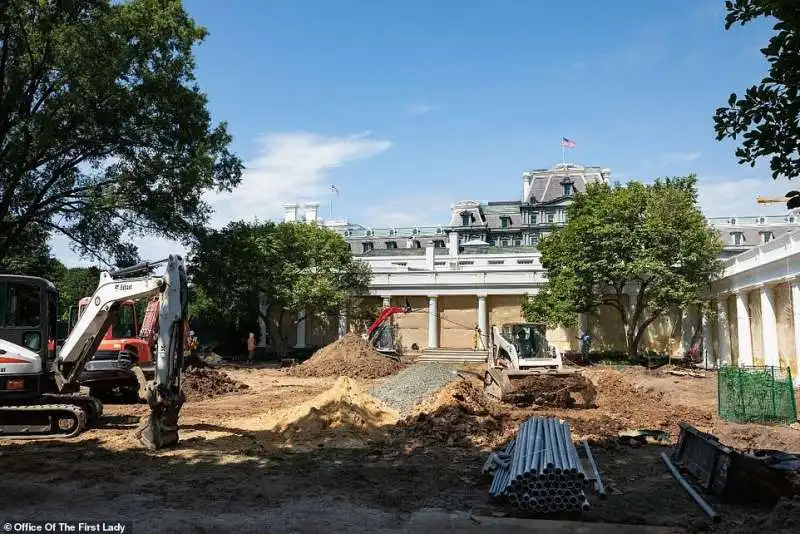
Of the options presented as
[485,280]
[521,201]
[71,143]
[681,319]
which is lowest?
[681,319]

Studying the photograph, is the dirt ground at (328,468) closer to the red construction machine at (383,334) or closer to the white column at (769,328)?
the white column at (769,328)

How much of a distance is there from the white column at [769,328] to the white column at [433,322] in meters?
21.4

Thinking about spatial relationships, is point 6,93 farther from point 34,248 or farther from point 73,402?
point 73,402

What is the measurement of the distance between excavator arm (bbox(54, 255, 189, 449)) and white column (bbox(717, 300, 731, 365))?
1135 inches

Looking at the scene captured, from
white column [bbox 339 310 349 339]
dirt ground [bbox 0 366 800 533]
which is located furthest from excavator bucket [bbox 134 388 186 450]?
white column [bbox 339 310 349 339]

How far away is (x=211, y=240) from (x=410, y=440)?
1967cm

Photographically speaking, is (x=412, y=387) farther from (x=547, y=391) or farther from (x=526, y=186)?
(x=526, y=186)

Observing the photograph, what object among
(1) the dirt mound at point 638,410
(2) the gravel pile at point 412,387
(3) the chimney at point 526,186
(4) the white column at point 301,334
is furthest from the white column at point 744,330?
(3) the chimney at point 526,186

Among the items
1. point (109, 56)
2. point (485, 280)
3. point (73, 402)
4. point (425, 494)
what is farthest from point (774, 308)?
point (109, 56)

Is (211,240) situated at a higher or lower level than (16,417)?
higher

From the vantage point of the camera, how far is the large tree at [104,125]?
23.6 meters

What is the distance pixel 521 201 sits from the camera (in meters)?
75.5

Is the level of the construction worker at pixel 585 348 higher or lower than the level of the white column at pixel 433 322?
lower

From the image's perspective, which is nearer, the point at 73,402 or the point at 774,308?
the point at 73,402
